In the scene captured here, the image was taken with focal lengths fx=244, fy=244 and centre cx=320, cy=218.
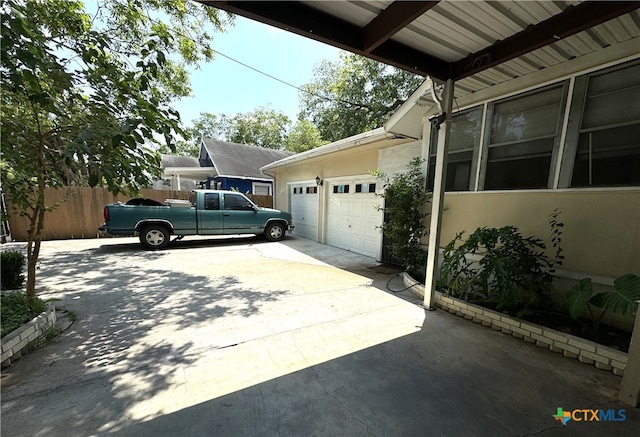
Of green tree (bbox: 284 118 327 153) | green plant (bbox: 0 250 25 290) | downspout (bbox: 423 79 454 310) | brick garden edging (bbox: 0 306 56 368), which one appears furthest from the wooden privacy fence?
green tree (bbox: 284 118 327 153)

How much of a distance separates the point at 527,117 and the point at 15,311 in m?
7.09

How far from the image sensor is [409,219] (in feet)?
16.9

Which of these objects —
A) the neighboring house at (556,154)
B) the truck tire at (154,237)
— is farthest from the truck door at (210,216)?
the neighboring house at (556,154)

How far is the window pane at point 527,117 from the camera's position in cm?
347

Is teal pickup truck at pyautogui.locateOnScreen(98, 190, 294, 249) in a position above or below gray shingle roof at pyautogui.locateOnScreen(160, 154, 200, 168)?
below

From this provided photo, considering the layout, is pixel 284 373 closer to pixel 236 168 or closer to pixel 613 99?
pixel 613 99

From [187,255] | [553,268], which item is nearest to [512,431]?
[553,268]

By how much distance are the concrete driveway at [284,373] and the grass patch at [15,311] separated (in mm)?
384

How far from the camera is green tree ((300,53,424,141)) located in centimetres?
1566

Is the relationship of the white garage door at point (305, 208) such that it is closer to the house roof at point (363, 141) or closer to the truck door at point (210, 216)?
the house roof at point (363, 141)

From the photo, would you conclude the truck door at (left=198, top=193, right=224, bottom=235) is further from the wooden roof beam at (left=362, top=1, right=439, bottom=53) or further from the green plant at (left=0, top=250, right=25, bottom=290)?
the wooden roof beam at (left=362, top=1, right=439, bottom=53)

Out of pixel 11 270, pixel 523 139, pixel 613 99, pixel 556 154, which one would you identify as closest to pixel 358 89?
pixel 523 139

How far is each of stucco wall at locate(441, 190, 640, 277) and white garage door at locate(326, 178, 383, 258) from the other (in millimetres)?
2959

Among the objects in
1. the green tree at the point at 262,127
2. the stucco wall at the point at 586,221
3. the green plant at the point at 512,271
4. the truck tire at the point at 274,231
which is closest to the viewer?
the stucco wall at the point at 586,221
